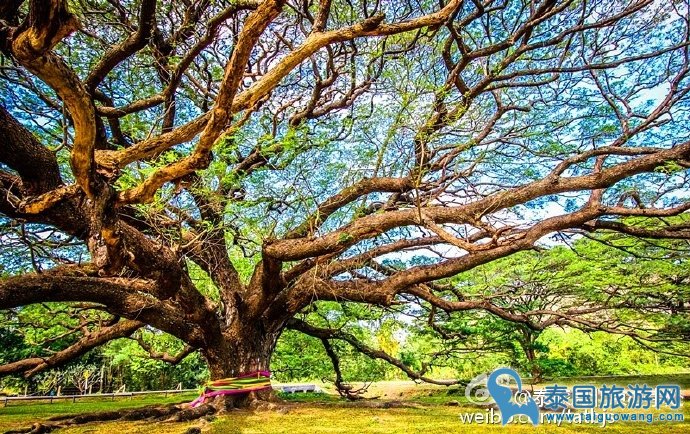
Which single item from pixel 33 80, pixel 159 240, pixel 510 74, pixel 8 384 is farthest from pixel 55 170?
pixel 8 384

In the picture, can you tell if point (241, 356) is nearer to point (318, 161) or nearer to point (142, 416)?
point (142, 416)

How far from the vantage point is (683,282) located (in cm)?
589

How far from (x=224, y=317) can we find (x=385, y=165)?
3087 millimetres

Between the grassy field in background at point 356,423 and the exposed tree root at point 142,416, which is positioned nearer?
the grassy field in background at point 356,423

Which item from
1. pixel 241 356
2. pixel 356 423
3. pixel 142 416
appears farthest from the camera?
pixel 241 356

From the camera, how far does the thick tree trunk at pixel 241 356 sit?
4.94 meters

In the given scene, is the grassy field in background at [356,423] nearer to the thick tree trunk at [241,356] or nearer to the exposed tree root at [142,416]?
the exposed tree root at [142,416]

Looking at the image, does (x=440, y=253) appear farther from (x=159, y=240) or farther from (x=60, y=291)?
(x=60, y=291)

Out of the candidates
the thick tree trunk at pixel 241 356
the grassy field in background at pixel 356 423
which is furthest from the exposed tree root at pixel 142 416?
the thick tree trunk at pixel 241 356

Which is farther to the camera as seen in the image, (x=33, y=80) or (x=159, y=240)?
(x=33, y=80)

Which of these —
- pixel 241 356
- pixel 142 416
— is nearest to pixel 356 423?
pixel 241 356

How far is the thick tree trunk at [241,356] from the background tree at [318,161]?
2 centimetres

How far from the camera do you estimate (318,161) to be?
523 cm

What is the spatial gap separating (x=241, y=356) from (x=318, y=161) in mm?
2793
